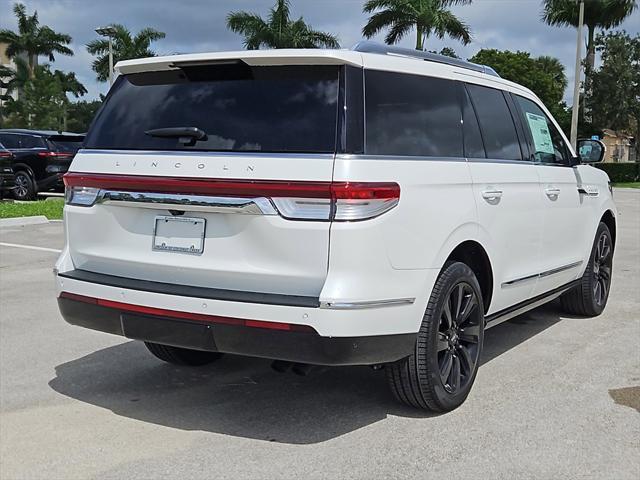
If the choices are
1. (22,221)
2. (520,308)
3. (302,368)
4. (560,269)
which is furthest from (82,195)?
(22,221)

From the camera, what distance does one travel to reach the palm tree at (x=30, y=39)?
196 ft

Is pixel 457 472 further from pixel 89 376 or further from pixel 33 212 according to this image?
pixel 33 212

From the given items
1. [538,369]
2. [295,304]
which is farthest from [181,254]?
[538,369]

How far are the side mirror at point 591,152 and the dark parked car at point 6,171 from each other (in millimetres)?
13810

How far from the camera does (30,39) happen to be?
5978 cm

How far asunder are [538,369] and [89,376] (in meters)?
2.97

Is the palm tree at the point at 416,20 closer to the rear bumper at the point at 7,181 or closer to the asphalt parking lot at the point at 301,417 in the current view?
the rear bumper at the point at 7,181

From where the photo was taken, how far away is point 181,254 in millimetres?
3746

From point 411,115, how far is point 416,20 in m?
28.2

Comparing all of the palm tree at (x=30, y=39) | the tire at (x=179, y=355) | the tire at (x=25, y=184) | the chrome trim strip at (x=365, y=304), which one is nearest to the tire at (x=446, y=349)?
the chrome trim strip at (x=365, y=304)

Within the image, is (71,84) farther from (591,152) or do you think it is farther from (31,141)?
(591,152)

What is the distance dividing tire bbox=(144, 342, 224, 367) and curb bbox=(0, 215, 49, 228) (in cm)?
949

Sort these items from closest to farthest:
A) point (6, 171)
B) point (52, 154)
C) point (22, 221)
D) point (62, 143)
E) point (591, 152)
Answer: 1. point (591, 152)
2. point (22, 221)
3. point (6, 171)
4. point (52, 154)
5. point (62, 143)

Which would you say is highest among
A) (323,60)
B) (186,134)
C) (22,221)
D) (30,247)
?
(323,60)
